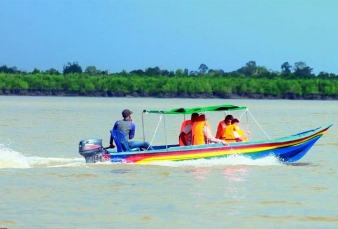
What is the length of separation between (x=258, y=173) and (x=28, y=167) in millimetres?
4720

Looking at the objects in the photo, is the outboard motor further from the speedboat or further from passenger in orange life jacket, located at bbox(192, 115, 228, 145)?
passenger in orange life jacket, located at bbox(192, 115, 228, 145)

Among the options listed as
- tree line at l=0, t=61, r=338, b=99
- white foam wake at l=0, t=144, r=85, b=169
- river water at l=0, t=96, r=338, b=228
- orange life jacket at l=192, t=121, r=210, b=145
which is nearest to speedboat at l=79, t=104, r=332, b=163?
river water at l=0, t=96, r=338, b=228

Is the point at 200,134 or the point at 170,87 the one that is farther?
the point at 170,87

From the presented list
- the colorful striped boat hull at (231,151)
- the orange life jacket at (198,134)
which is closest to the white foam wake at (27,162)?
the colorful striped boat hull at (231,151)

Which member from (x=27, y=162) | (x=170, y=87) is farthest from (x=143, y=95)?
(x=27, y=162)

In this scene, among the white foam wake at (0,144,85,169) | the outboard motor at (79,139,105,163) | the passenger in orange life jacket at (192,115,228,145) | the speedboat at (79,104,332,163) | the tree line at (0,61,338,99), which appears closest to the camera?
the outboard motor at (79,139,105,163)

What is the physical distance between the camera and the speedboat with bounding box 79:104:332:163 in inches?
738

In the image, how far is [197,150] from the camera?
62.7 ft

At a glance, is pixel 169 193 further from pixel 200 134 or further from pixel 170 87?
pixel 170 87

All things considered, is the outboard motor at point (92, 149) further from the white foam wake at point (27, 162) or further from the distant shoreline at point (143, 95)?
the distant shoreline at point (143, 95)

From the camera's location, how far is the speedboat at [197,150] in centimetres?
1873

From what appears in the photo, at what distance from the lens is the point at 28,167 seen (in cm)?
1911

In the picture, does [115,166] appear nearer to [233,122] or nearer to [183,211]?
[233,122]

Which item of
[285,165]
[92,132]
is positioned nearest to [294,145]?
[285,165]
